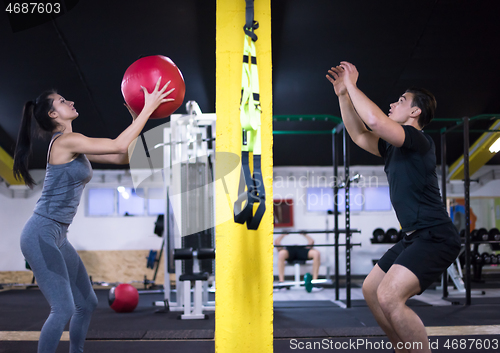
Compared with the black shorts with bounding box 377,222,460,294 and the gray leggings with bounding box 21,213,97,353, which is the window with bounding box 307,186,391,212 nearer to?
the black shorts with bounding box 377,222,460,294

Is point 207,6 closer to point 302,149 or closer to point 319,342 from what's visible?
point 302,149

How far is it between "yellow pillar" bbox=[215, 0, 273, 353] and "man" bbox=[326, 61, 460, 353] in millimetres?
519

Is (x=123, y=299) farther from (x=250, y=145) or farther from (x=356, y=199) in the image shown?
(x=356, y=199)

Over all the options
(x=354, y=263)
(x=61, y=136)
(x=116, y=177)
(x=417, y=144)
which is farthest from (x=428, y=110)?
(x=116, y=177)

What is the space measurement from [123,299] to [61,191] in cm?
244

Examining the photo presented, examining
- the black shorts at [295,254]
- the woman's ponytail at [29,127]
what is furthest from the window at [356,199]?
the woman's ponytail at [29,127]

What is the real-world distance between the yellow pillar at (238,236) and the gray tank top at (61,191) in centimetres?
68

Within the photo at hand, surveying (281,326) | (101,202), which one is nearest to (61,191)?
(281,326)

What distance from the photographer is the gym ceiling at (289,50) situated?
15.5 feet

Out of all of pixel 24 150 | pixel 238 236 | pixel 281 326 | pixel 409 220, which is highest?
pixel 24 150

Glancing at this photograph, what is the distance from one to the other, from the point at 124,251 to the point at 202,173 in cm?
322

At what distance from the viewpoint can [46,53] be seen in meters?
4.93

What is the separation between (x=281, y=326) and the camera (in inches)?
124

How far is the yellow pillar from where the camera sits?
1957 millimetres
